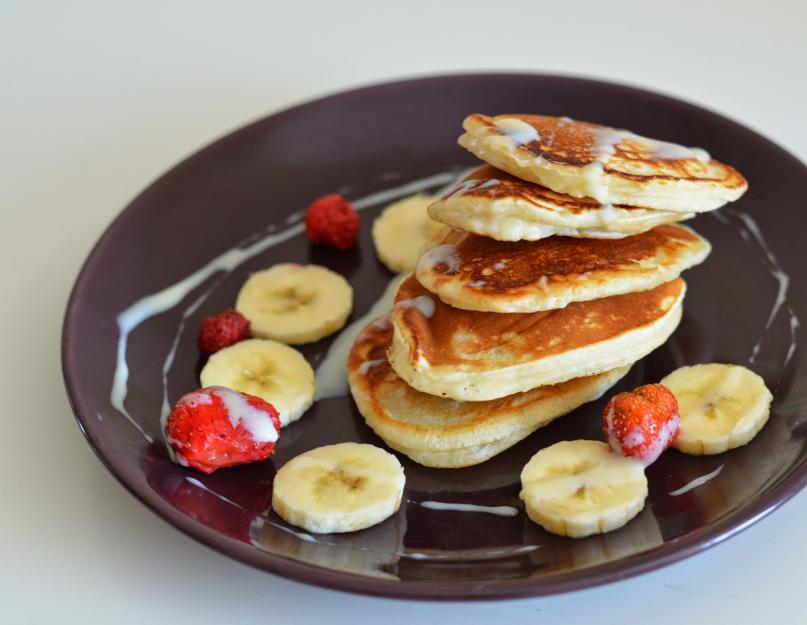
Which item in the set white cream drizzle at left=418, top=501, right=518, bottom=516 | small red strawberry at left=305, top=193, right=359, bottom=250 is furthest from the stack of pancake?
small red strawberry at left=305, top=193, right=359, bottom=250

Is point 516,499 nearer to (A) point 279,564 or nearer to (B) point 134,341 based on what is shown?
(A) point 279,564

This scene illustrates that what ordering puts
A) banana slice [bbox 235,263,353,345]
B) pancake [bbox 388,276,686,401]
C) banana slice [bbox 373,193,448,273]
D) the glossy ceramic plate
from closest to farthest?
the glossy ceramic plate → pancake [bbox 388,276,686,401] → banana slice [bbox 235,263,353,345] → banana slice [bbox 373,193,448,273]

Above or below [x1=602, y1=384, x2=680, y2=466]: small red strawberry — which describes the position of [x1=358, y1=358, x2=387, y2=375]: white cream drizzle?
below

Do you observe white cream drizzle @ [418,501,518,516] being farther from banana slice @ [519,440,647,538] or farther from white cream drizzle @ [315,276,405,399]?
white cream drizzle @ [315,276,405,399]

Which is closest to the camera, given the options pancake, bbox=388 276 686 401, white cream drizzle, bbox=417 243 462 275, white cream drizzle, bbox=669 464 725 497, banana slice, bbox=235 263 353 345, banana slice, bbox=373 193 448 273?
white cream drizzle, bbox=669 464 725 497

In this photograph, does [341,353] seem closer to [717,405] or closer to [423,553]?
[423,553]

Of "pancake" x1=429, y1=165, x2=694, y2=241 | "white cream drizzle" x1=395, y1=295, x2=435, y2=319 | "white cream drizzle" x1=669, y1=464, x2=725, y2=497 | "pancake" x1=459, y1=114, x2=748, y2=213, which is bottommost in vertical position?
"white cream drizzle" x1=669, y1=464, x2=725, y2=497
